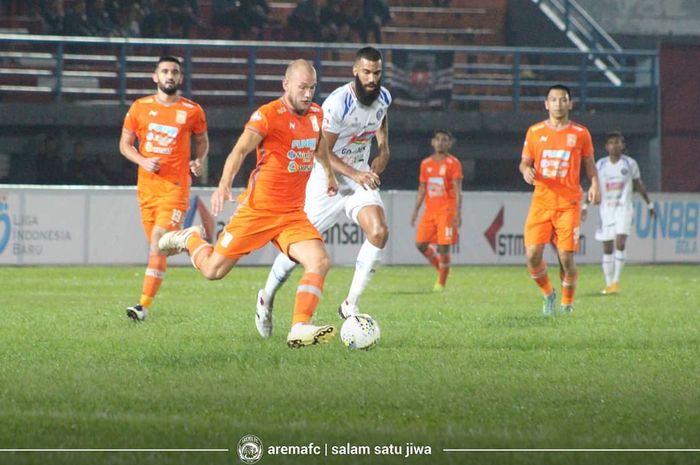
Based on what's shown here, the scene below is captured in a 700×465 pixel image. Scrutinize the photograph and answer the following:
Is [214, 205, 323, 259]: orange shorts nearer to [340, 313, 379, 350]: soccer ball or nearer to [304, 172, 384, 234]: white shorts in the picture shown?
[340, 313, 379, 350]: soccer ball

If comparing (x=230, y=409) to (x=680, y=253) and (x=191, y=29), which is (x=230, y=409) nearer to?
(x=680, y=253)

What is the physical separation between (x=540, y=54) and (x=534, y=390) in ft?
80.3

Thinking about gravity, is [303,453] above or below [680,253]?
below

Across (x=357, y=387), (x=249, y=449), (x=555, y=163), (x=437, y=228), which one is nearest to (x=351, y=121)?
(x=555, y=163)

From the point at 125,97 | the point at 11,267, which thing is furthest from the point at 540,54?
the point at 11,267

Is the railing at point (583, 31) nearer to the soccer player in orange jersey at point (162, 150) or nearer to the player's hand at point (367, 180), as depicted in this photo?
the soccer player in orange jersey at point (162, 150)

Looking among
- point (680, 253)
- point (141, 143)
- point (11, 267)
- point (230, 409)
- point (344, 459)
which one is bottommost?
point (344, 459)

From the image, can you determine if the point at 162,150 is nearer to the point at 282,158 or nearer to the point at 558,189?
the point at 282,158

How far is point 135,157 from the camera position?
12016 mm

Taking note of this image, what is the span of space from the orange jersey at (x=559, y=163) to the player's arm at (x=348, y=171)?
115 inches

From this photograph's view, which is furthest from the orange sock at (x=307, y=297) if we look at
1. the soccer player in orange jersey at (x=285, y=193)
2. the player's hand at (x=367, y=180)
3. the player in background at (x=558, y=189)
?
the player in background at (x=558, y=189)

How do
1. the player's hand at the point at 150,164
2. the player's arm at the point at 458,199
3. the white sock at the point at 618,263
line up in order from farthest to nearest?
the player's arm at the point at 458,199 → the white sock at the point at 618,263 → the player's hand at the point at 150,164

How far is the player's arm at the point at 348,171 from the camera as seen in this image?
1027cm

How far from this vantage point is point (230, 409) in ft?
22.3
